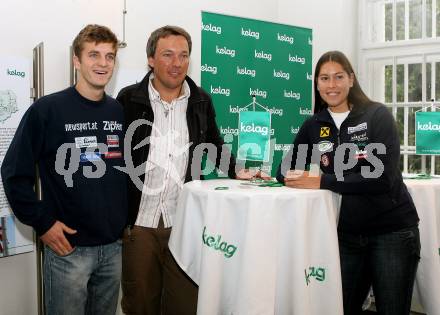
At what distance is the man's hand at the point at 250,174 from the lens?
99.2 inches

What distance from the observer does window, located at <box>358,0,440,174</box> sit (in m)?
3.92

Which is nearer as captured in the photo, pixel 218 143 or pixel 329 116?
pixel 329 116

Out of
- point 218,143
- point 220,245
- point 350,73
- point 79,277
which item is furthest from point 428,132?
point 79,277

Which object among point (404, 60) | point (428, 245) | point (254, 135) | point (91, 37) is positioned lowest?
point (428, 245)

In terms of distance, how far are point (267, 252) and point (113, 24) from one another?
81.4 inches

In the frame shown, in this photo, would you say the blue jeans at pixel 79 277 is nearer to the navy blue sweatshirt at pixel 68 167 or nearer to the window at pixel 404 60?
the navy blue sweatshirt at pixel 68 167

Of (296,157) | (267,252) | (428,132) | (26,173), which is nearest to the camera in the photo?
(26,173)

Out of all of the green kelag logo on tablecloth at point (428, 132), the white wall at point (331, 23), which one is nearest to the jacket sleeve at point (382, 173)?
the green kelag logo on tablecloth at point (428, 132)

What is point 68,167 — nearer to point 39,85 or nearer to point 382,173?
point 39,85

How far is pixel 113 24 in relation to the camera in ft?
10.4

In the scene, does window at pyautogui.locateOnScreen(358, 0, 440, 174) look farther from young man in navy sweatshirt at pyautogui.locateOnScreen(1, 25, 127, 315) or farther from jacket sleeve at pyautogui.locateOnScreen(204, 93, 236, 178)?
young man in navy sweatshirt at pyautogui.locateOnScreen(1, 25, 127, 315)

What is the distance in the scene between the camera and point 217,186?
2221 mm

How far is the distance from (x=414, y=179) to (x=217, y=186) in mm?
1465

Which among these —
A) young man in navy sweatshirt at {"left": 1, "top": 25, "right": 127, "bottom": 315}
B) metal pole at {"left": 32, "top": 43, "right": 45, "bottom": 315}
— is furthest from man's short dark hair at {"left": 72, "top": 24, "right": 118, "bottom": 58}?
metal pole at {"left": 32, "top": 43, "right": 45, "bottom": 315}
